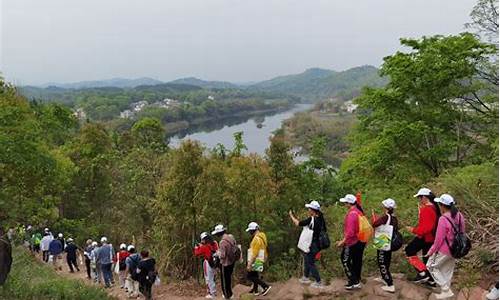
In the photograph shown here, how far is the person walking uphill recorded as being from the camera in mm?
7379

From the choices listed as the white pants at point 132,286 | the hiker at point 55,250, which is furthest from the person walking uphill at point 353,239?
the hiker at point 55,250

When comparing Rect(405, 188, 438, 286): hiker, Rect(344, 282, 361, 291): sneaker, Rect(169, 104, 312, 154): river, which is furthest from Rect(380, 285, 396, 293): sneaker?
Rect(169, 104, 312, 154): river

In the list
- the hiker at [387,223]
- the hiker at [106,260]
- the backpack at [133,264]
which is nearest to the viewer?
the hiker at [387,223]

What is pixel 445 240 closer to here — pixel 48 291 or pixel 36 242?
pixel 48 291

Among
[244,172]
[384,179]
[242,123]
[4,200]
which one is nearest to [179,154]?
[244,172]

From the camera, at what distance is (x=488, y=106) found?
1625 cm

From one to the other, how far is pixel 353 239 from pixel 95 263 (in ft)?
26.9

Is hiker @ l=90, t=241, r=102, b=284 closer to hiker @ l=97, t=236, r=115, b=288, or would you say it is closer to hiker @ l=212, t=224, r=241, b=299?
hiker @ l=97, t=236, r=115, b=288

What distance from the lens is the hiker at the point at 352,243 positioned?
738 cm

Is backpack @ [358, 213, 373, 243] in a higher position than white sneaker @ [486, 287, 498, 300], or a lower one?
higher

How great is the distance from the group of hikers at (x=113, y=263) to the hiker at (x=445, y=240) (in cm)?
571

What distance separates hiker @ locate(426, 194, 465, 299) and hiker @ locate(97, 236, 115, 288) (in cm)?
841

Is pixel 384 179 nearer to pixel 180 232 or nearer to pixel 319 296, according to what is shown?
pixel 180 232

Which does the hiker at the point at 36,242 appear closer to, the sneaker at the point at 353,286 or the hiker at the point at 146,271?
the hiker at the point at 146,271
